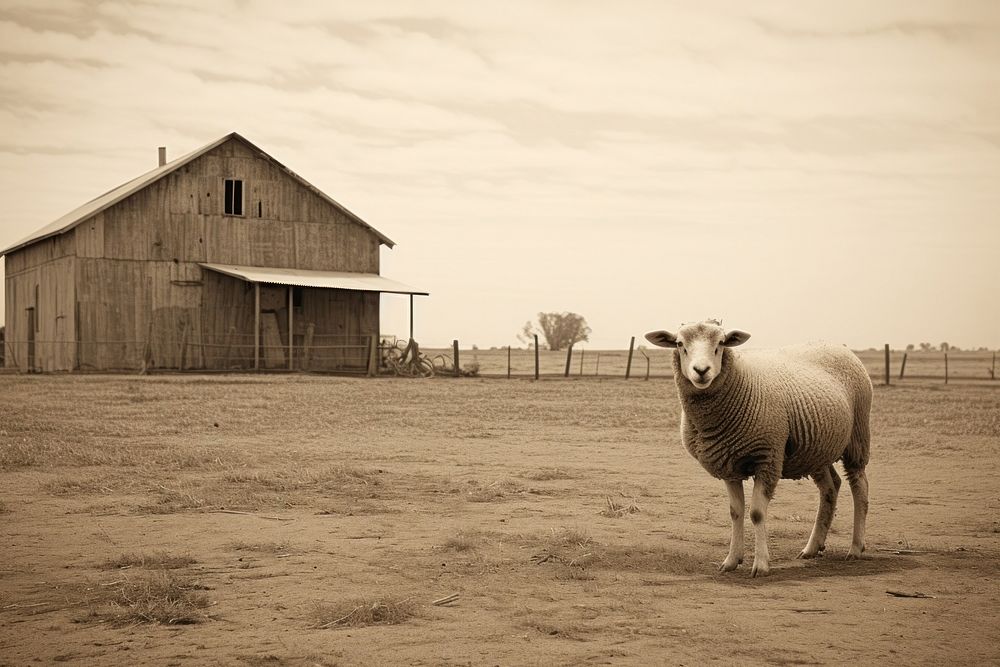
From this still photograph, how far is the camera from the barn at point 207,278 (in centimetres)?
3272

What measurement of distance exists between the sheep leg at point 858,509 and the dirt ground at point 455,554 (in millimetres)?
310

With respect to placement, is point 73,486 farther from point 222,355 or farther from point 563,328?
point 563,328

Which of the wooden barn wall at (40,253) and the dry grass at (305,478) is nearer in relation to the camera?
the dry grass at (305,478)

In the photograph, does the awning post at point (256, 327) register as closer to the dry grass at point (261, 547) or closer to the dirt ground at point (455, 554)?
the dirt ground at point (455, 554)

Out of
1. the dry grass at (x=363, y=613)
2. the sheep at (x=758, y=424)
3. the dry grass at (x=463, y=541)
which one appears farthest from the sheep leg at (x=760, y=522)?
the dry grass at (x=363, y=613)

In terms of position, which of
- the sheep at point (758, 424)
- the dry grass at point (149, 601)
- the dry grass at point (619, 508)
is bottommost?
the dry grass at point (619, 508)

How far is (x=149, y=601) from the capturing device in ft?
20.7

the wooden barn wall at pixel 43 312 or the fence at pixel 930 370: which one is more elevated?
the wooden barn wall at pixel 43 312

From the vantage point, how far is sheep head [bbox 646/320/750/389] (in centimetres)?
739

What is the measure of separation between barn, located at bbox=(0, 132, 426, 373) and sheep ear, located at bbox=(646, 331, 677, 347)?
2615 cm

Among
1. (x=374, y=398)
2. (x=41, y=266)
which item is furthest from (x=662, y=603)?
(x=41, y=266)

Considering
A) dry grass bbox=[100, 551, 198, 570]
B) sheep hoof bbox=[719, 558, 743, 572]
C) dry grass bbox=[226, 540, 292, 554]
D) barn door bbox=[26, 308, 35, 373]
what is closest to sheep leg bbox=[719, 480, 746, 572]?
sheep hoof bbox=[719, 558, 743, 572]

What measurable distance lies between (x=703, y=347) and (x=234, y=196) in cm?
3054

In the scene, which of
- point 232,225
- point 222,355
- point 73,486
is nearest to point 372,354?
point 222,355
